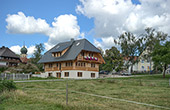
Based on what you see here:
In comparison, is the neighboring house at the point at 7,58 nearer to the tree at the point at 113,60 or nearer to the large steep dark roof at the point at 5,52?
the large steep dark roof at the point at 5,52

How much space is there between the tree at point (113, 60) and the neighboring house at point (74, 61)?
969 centimetres

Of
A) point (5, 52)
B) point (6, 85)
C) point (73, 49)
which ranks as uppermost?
point (5, 52)

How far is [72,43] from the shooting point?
172ft

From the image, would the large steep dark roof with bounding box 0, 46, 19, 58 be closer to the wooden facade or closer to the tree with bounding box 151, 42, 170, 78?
the wooden facade

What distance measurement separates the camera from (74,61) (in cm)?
4591

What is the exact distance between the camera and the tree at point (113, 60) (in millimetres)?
61438

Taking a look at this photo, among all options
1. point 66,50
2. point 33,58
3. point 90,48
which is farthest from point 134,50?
point 33,58

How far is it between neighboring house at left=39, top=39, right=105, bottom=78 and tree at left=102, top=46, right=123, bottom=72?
381 inches

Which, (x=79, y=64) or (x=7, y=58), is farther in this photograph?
(x=7, y=58)

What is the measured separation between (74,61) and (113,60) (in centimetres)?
1964

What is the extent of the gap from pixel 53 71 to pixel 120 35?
2565 cm

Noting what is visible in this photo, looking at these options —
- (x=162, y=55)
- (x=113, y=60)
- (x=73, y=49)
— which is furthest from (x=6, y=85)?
(x=113, y=60)

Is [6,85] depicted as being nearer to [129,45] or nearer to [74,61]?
[74,61]

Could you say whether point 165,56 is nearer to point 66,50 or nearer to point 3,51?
point 66,50
